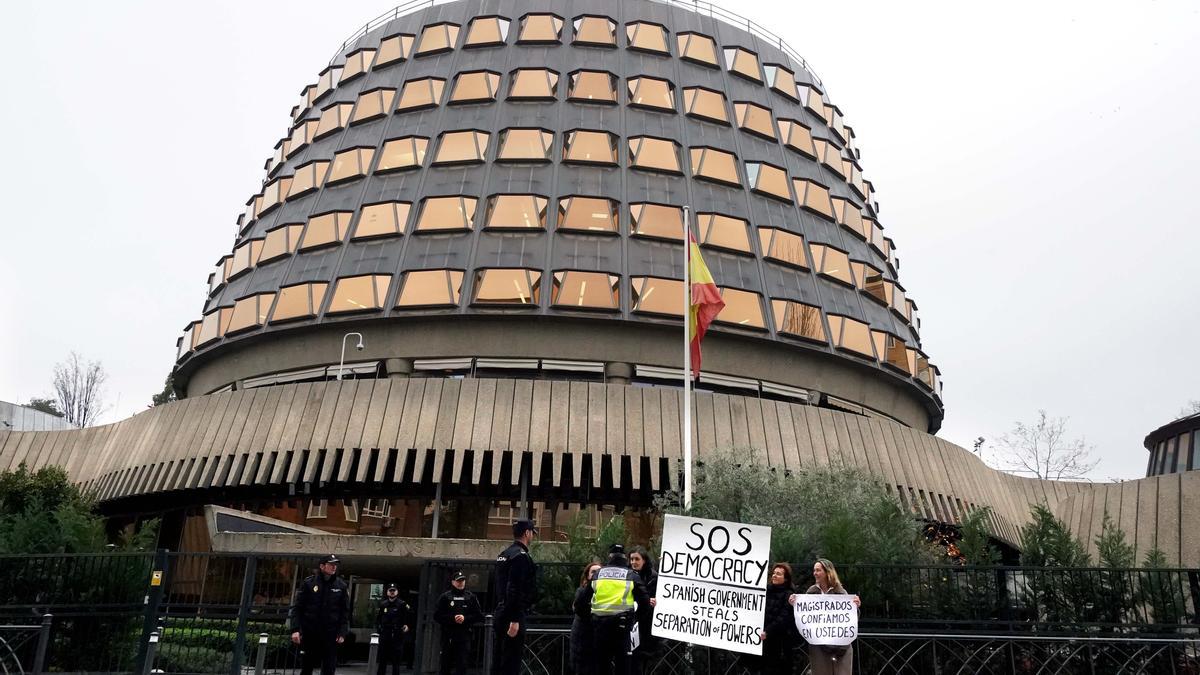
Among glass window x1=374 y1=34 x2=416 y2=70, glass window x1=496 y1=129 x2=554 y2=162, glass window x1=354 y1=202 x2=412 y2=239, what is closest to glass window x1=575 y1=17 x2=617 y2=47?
glass window x1=496 y1=129 x2=554 y2=162

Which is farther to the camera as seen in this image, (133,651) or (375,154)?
(375,154)

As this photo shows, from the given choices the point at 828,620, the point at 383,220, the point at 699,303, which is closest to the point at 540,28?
the point at 383,220

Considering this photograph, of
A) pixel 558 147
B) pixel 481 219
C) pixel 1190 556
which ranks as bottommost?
pixel 1190 556

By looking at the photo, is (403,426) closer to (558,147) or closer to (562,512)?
(562,512)

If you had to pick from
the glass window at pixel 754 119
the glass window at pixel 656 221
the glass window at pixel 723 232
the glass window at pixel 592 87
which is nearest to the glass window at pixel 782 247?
the glass window at pixel 723 232

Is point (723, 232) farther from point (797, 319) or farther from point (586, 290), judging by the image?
point (586, 290)

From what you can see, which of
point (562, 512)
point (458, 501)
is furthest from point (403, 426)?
point (562, 512)

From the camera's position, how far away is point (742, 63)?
4725 cm

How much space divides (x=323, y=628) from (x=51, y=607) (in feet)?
21.4

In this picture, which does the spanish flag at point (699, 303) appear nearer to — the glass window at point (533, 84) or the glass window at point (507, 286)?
the glass window at point (507, 286)

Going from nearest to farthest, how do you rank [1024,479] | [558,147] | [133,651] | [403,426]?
[133,651]
[403,426]
[558,147]
[1024,479]

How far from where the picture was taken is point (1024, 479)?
4609cm

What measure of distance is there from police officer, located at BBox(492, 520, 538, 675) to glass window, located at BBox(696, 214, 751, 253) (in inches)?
1069

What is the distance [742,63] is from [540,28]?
10.3m
